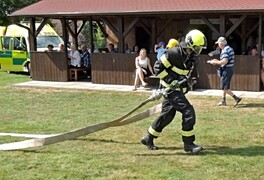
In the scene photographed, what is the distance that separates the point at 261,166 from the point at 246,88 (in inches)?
286

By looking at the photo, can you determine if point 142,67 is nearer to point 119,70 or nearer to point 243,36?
point 119,70

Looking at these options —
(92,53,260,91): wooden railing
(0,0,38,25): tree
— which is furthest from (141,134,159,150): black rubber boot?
(0,0,38,25): tree

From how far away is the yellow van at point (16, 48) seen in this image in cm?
1947

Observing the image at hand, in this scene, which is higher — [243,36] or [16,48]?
[243,36]

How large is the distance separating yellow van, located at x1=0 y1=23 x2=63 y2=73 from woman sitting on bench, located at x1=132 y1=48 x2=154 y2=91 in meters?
6.88

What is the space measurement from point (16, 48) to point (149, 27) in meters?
6.15

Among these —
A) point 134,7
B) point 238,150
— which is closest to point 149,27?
point 134,7

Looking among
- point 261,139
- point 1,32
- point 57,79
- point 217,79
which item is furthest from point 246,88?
point 1,32

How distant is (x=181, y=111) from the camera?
260 inches

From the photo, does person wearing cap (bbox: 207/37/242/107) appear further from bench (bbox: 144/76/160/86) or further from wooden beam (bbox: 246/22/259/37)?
wooden beam (bbox: 246/22/259/37)

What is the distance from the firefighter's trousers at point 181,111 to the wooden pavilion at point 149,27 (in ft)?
21.4

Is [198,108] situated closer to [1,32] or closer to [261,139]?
[261,139]

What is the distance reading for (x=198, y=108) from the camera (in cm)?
1058

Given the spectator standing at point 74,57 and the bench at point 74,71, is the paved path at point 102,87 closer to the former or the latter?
the bench at point 74,71
